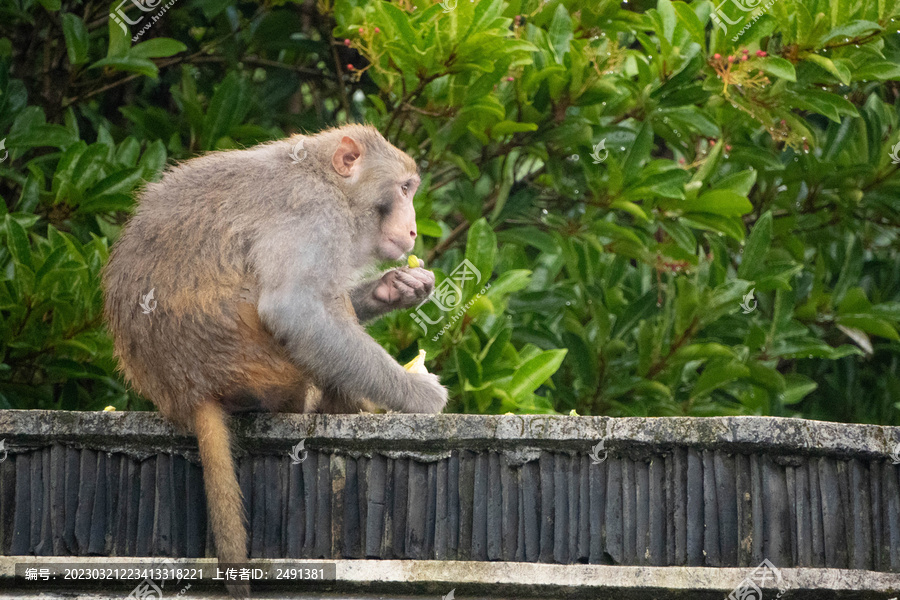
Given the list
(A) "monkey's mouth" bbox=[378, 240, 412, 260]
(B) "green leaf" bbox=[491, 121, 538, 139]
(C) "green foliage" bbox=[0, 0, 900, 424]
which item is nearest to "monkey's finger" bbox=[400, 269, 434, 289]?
(A) "monkey's mouth" bbox=[378, 240, 412, 260]

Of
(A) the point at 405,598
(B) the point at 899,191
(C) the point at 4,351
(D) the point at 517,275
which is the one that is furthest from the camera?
(B) the point at 899,191

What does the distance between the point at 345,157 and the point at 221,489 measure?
52.9 inches

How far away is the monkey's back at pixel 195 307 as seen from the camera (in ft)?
10.4

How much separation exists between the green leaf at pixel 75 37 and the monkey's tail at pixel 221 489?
2.28 m

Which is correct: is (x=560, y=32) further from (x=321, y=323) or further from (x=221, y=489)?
(x=221, y=489)

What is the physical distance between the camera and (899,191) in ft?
16.7

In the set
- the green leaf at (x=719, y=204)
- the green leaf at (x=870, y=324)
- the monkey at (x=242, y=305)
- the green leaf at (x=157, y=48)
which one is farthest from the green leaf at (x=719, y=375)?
the green leaf at (x=157, y=48)

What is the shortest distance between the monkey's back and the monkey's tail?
0.09 meters

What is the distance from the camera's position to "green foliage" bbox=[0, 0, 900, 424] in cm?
433

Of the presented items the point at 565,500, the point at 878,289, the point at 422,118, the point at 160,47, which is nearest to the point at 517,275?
the point at 422,118

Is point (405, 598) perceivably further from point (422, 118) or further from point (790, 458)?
point (422, 118)

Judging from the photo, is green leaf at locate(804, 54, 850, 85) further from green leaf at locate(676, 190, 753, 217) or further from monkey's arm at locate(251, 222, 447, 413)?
monkey's arm at locate(251, 222, 447, 413)

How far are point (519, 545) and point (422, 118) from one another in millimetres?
2345

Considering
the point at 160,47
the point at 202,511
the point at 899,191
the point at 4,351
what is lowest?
the point at 202,511
